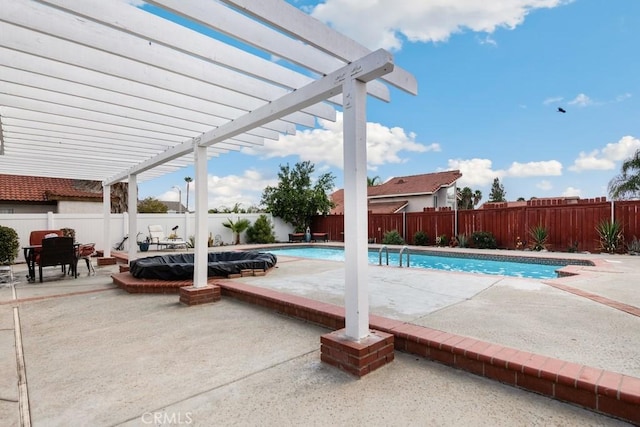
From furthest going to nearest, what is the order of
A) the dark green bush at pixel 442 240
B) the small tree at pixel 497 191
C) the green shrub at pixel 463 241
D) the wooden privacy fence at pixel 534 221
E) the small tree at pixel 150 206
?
the small tree at pixel 497 191, the small tree at pixel 150 206, the dark green bush at pixel 442 240, the green shrub at pixel 463 241, the wooden privacy fence at pixel 534 221

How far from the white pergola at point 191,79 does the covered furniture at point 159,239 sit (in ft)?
25.0

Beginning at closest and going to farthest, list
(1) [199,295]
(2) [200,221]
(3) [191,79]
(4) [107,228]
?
1. (3) [191,79]
2. (1) [199,295]
3. (2) [200,221]
4. (4) [107,228]

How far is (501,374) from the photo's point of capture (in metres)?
2.60

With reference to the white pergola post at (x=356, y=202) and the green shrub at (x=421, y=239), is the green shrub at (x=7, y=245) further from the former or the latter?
the green shrub at (x=421, y=239)

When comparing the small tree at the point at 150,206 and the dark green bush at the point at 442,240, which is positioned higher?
the small tree at the point at 150,206

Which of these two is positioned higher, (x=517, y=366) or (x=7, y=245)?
(x=7, y=245)

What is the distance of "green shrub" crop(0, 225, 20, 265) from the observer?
962 centimetres

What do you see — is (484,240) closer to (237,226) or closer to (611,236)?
(611,236)

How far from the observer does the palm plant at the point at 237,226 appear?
17.5 m

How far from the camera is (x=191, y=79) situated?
420 centimetres

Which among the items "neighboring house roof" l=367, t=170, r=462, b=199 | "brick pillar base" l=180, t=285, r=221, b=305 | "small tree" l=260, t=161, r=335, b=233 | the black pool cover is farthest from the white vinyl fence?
"neighboring house roof" l=367, t=170, r=462, b=199

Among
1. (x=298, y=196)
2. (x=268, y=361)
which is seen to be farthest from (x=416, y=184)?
(x=268, y=361)

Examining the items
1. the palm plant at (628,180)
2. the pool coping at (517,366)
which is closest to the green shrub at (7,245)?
the pool coping at (517,366)

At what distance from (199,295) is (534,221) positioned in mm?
12656
